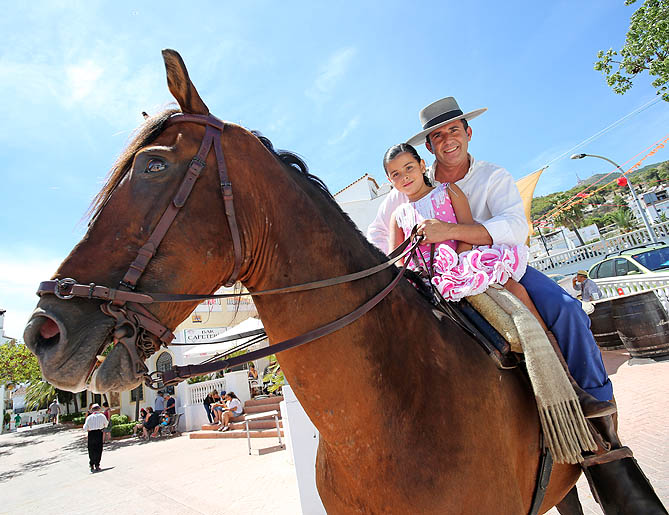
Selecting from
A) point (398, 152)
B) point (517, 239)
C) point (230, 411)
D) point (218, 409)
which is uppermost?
point (398, 152)

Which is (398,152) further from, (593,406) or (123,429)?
(123,429)

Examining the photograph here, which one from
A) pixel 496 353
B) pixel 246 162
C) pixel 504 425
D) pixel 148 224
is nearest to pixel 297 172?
pixel 246 162

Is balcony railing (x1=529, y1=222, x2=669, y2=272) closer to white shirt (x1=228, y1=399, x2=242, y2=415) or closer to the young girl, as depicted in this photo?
white shirt (x1=228, y1=399, x2=242, y2=415)

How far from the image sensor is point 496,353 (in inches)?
77.2

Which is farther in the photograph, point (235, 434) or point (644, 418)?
point (235, 434)

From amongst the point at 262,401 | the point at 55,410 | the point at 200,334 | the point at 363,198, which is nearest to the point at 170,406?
the point at 200,334

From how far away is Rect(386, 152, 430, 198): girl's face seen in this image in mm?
2551

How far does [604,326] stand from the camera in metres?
9.10

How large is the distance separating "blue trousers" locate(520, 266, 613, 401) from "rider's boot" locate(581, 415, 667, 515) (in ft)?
0.88

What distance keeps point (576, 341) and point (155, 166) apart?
2.56 m

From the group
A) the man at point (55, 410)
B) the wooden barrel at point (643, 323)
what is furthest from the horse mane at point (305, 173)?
the man at point (55, 410)

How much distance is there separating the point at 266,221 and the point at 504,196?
1.54 metres

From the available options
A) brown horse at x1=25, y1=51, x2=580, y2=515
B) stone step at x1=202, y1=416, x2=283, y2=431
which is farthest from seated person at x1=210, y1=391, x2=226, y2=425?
brown horse at x1=25, y1=51, x2=580, y2=515

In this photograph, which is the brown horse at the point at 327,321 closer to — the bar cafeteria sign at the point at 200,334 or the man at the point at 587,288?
the man at the point at 587,288
